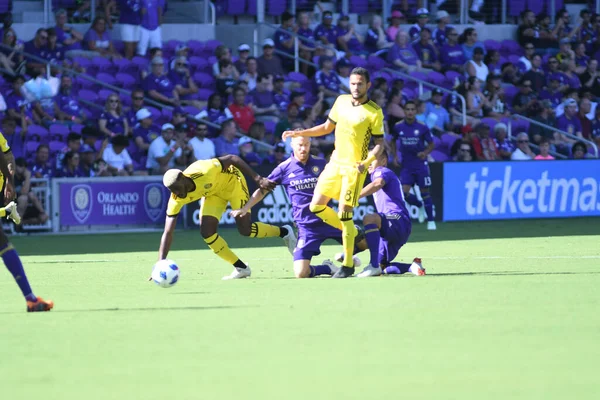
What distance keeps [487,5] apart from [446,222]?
9199 millimetres

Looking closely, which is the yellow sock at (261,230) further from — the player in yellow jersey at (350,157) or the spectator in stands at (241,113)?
the spectator in stands at (241,113)

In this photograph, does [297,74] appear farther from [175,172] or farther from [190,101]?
[175,172]

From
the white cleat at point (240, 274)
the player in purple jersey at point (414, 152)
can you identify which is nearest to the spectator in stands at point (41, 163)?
the player in purple jersey at point (414, 152)

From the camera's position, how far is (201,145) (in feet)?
71.6

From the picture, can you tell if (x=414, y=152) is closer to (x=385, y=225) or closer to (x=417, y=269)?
(x=385, y=225)

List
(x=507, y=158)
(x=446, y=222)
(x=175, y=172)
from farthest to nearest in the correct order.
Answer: (x=507, y=158) < (x=446, y=222) < (x=175, y=172)

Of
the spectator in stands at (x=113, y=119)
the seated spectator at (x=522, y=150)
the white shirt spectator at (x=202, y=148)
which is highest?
the spectator in stands at (x=113, y=119)

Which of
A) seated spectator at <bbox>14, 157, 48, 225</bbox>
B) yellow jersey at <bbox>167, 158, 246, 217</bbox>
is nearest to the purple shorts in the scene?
yellow jersey at <bbox>167, 158, 246, 217</bbox>

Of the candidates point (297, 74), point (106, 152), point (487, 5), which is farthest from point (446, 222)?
point (487, 5)

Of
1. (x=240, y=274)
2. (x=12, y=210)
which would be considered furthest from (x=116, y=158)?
(x=240, y=274)

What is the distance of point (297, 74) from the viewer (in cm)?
2527

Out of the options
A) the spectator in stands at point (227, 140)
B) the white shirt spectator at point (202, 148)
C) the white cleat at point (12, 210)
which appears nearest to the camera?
the white cleat at point (12, 210)

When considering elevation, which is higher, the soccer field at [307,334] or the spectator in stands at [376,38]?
the spectator in stands at [376,38]

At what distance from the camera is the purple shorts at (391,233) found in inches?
491
